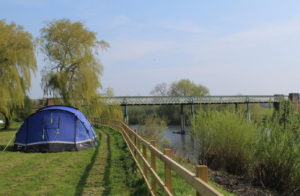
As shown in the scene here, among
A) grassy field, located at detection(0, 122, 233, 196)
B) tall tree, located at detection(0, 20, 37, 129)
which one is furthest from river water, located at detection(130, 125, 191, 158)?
tall tree, located at detection(0, 20, 37, 129)

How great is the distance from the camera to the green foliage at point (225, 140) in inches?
349

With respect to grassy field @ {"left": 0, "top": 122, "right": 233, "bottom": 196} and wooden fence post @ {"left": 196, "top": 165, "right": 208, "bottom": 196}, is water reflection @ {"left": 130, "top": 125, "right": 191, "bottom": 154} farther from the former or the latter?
wooden fence post @ {"left": 196, "top": 165, "right": 208, "bottom": 196}

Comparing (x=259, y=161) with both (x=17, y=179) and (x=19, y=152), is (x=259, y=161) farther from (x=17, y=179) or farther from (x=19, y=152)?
(x=19, y=152)

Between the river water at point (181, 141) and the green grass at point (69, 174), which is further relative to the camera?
the river water at point (181, 141)

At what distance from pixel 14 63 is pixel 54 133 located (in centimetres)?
1253

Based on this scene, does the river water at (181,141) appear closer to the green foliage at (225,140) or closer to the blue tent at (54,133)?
the green foliage at (225,140)

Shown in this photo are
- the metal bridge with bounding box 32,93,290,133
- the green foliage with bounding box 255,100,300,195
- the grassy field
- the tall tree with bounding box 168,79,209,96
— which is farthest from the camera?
the tall tree with bounding box 168,79,209,96

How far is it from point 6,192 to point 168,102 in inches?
1785

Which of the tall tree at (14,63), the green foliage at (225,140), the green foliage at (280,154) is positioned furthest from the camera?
the tall tree at (14,63)

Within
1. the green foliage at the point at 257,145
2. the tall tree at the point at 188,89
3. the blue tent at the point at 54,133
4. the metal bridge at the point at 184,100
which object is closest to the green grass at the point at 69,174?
the blue tent at the point at 54,133

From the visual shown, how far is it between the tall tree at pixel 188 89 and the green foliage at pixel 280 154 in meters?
62.5

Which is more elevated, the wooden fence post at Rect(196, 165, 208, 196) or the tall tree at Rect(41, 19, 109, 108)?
the tall tree at Rect(41, 19, 109, 108)

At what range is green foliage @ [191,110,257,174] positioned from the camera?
29.1 ft

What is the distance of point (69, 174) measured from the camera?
7469 mm
